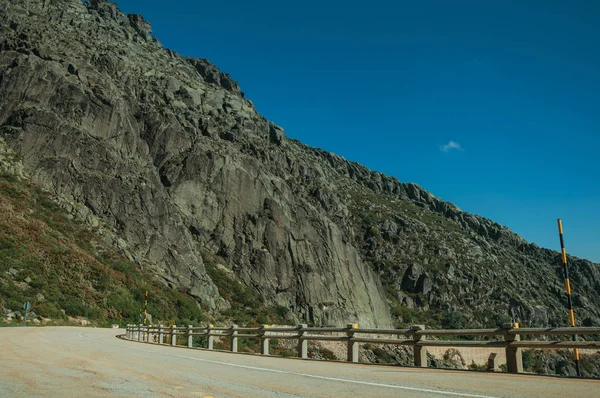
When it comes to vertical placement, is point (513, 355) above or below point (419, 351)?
above

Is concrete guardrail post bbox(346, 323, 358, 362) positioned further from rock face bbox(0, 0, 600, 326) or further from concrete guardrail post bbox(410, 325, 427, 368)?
rock face bbox(0, 0, 600, 326)

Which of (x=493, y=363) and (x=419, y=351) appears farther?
(x=419, y=351)

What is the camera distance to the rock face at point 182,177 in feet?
224

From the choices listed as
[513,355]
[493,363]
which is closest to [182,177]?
[493,363]

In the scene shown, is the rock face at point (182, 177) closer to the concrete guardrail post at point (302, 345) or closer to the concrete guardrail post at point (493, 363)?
the concrete guardrail post at point (302, 345)

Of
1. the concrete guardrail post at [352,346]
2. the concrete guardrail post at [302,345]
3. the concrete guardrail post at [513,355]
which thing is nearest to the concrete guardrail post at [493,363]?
the concrete guardrail post at [513,355]

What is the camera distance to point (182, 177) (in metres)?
80.6

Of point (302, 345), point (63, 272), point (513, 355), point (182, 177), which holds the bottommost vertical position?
point (302, 345)

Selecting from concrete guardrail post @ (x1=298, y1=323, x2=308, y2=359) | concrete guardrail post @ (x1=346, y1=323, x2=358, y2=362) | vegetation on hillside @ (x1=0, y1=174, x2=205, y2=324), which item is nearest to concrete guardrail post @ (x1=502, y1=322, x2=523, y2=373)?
concrete guardrail post @ (x1=346, y1=323, x2=358, y2=362)

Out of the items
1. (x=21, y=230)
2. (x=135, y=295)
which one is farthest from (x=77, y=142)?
(x=135, y=295)

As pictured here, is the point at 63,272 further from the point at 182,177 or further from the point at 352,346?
the point at 352,346

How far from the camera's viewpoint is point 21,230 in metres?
52.2

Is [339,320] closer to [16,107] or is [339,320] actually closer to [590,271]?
[16,107]

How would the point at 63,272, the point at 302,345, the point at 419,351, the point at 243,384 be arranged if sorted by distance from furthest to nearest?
the point at 63,272, the point at 302,345, the point at 419,351, the point at 243,384
